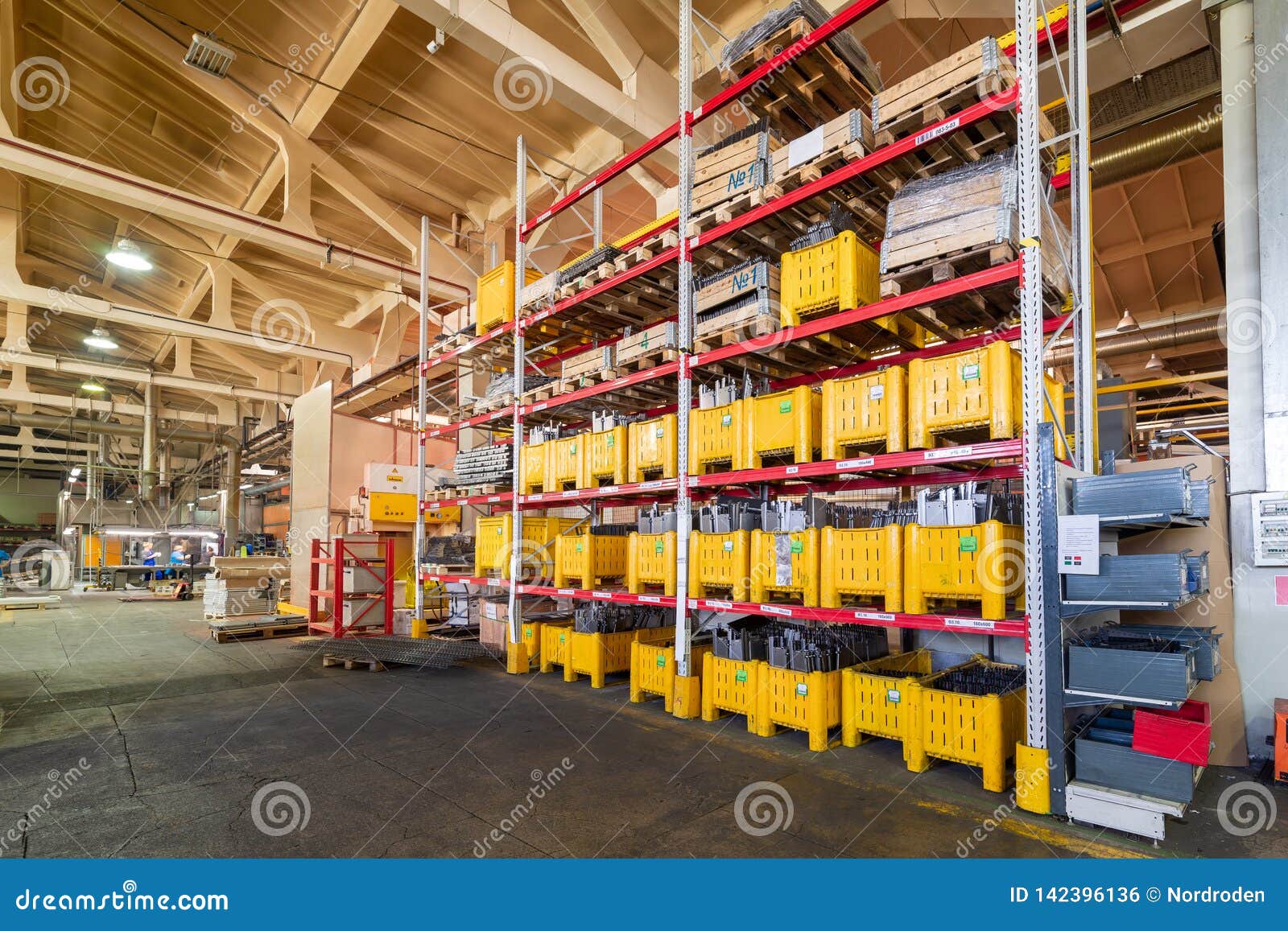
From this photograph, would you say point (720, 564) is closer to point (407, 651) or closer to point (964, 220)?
point (964, 220)

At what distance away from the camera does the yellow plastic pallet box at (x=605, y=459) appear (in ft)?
23.7

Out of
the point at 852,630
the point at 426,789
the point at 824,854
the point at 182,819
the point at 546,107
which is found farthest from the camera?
the point at 546,107

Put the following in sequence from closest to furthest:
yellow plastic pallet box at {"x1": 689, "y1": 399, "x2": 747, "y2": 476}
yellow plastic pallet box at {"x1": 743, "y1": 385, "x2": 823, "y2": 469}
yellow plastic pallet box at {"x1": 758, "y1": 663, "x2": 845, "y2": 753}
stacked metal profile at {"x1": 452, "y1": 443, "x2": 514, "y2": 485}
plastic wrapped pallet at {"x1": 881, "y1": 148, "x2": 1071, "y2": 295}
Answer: plastic wrapped pallet at {"x1": 881, "y1": 148, "x2": 1071, "y2": 295}
yellow plastic pallet box at {"x1": 758, "y1": 663, "x2": 845, "y2": 753}
yellow plastic pallet box at {"x1": 743, "y1": 385, "x2": 823, "y2": 469}
yellow plastic pallet box at {"x1": 689, "y1": 399, "x2": 747, "y2": 476}
stacked metal profile at {"x1": 452, "y1": 443, "x2": 514, "y2": 485}

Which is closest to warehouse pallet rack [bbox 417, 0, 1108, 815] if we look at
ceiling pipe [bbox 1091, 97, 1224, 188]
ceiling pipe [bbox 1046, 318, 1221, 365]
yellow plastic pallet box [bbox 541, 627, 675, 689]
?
yellow plastic pallet box [bbox 541, 627, 675, 689]

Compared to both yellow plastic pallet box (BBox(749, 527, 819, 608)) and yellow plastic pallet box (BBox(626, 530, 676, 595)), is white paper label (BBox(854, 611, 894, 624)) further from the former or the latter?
yellow plastic pallet box (BBox(626, 530, 676, 595))

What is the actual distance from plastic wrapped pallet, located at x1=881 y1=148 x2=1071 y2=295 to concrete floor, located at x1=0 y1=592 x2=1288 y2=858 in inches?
142

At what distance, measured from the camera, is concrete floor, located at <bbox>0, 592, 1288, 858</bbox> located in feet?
11.4

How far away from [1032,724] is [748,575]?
2.32m

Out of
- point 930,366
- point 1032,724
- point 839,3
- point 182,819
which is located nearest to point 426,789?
point 182,819

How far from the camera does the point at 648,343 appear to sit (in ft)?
23.3

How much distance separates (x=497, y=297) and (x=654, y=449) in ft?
13.6

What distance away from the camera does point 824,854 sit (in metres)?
3.35

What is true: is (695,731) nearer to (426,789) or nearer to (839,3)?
(426,789)

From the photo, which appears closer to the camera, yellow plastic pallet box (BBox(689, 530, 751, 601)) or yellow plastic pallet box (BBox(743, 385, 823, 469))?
yellow plastic pallet box (BBox(743, 385, 823, 469))
